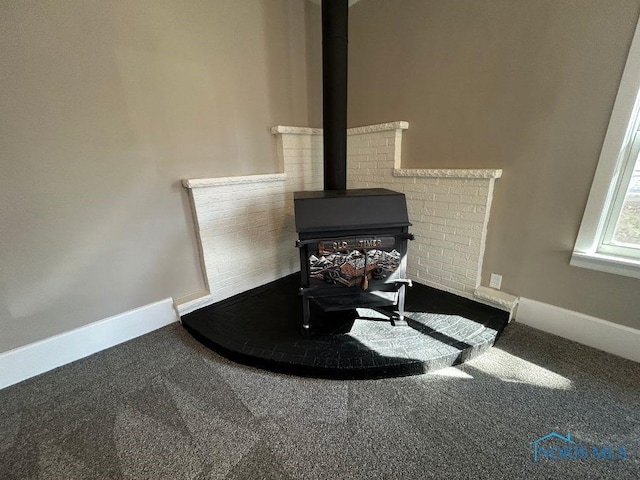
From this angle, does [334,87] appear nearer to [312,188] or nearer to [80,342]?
[312,188]

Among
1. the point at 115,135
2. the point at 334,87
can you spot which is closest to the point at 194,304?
the point at 115,135

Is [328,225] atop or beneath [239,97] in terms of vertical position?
beneath

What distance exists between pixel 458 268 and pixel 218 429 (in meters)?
1.95


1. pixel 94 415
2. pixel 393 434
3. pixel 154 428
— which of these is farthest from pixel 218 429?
pixel 393 434

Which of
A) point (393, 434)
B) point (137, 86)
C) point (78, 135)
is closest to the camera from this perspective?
point (393, 434)

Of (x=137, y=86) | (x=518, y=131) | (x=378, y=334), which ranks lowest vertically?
(x=378, y=334)

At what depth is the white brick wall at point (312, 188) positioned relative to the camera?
2.09m

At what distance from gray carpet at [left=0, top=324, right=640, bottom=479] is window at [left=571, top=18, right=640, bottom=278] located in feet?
1.96

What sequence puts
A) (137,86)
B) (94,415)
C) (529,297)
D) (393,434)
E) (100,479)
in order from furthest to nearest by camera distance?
1. (529,297)
2. (137,86)
3. (94,415)
4. (393,434)
5. (100,479)

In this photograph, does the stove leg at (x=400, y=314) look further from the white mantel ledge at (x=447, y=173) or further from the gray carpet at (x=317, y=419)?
the white mantel ledge at (x=447, y=173)

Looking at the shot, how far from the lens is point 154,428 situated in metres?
1.34

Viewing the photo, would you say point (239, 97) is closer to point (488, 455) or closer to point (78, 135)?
point (78, 135)

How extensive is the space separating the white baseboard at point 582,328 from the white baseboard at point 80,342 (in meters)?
2.65

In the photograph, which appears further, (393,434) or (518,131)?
(518,131)
